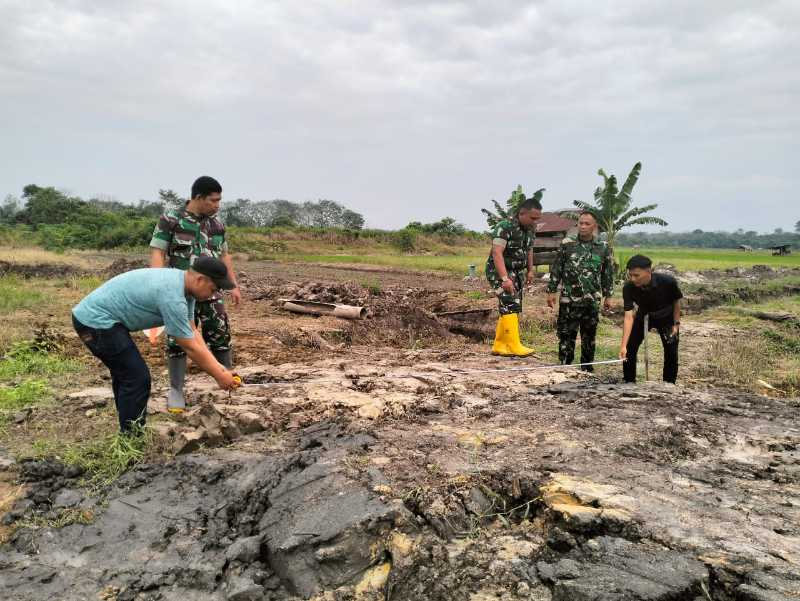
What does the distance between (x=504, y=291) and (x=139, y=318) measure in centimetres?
374

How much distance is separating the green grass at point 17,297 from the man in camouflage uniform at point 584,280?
26.6 feet

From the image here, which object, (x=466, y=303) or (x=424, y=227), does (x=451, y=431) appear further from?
(x=424, y=227)

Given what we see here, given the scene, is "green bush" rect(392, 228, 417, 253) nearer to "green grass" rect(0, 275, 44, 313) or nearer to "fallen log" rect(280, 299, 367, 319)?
"green grass" rect(0, 275, 44, 313)

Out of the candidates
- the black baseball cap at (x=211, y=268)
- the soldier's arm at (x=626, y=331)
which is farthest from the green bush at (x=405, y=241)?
the black baseball cap at (x=211, y=268)

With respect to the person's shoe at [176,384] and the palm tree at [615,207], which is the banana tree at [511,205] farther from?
the person's shoe at [176,384]

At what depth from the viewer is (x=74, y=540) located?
277cm

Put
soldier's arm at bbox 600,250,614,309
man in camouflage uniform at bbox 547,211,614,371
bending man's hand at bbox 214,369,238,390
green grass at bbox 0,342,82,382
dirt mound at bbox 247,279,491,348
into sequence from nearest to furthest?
bending man's hand at bbox 214,369,238,390
green grass at bbox 0,342,82,382
man in camouflage uniform at bbox 547,211,614,371
soldier's arm at bbox 600,250,614,309
dirt mound at bbox 247,279,491,348

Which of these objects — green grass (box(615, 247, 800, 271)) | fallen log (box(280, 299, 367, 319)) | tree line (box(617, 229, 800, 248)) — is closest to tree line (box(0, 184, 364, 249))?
fallen log (box(280, 299, 367, 319))

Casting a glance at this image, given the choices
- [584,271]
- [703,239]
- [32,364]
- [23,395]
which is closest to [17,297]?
[32,364]

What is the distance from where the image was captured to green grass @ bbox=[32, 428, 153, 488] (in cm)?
330

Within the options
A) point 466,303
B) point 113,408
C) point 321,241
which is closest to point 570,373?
point 113,408

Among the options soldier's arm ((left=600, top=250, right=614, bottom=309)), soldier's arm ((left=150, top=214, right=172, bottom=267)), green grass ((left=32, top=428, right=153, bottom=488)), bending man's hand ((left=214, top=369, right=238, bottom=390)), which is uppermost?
soldier's arm ((left=150, top=214, right=172, bottom=267))

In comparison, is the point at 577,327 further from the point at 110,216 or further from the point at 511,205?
the point at 110,216

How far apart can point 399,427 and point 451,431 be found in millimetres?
343
